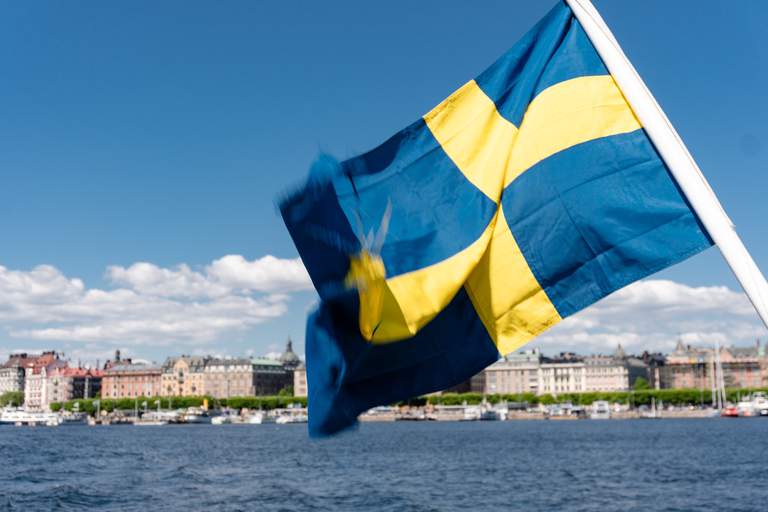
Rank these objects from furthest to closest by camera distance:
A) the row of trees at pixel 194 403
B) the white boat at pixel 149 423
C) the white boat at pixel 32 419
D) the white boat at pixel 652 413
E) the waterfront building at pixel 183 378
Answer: the waterfront building at pixel 183 378 → the row of trees at pixel 194 403 → the white boat at pixel 149 423 → the white boat at pixel 32 419 → the white boat at pixel 652 413

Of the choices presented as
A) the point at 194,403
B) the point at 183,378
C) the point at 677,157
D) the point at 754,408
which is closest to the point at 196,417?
the point at 194,403

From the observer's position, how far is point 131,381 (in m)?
194

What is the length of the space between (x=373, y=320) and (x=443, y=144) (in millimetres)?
944

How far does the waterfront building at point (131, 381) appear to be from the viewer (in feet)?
630

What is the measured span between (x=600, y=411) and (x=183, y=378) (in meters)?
91.4

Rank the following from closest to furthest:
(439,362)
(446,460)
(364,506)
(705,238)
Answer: (705,238) → (439,362) → (364,506) → (446,460)

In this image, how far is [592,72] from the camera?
4.09m

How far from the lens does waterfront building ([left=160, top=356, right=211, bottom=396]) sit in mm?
189000

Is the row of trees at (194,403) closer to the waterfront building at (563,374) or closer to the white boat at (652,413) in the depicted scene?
the waterfront building at (563,374)

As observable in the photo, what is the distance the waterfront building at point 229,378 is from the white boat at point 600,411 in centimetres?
7617

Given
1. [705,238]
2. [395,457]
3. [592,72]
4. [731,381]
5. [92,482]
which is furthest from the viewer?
[731,381]

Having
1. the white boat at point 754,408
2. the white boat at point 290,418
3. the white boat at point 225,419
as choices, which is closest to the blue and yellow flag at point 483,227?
the white boat at point 754,408

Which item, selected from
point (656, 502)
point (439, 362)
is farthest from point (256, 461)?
point (439, 362)

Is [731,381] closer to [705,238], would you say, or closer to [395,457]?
[395,457]
